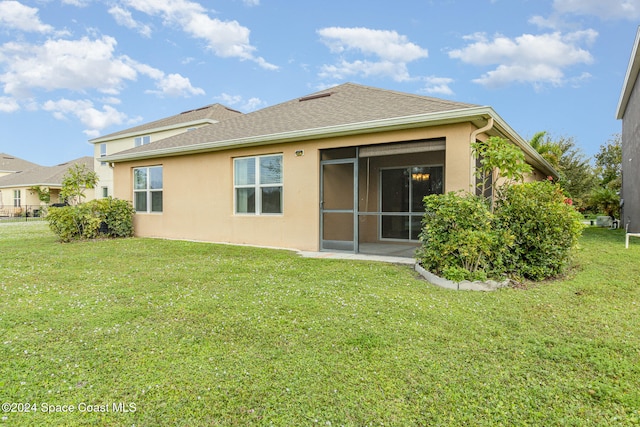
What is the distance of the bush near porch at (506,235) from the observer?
5.36m

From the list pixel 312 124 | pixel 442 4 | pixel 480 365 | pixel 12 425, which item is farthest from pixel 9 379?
pixel 442 4

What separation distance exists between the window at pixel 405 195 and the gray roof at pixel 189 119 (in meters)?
14.4

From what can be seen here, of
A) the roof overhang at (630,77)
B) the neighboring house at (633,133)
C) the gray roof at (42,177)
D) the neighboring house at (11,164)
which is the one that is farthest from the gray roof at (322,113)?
the neighboring house at (11,164)

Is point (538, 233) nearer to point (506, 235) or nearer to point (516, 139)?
point (506, 235)

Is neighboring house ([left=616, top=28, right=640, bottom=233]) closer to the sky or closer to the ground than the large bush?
closer to the sky

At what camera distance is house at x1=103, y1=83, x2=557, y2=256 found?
7.25 metres

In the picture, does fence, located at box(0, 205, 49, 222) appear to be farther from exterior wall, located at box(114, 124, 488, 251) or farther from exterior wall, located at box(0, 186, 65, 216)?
exterior wall, located at box(114, 124, 488, 251)

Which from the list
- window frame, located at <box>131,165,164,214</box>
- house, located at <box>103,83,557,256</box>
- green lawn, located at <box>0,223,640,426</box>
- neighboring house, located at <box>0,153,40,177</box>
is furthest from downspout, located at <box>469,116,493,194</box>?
neighboring house, located at <box>0,153,40,177</box>

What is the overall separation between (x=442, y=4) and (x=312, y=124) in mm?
7268

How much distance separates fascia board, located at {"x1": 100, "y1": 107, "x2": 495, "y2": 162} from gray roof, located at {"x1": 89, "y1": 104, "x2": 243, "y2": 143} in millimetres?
11224

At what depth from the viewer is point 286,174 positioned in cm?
905

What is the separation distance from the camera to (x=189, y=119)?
2261 centimetres

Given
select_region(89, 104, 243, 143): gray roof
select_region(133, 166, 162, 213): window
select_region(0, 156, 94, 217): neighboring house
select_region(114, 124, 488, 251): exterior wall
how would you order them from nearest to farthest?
select_region(114, 124, 488, 251): exterior wall → select_region(133, 166, 162, 213): window → select_region(89, 104, 243, 143): gray roof → select_region(0, 156, 94, 217): neighboring house

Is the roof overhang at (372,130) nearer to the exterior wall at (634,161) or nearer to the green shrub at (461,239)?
the green shrub at (461,239)
